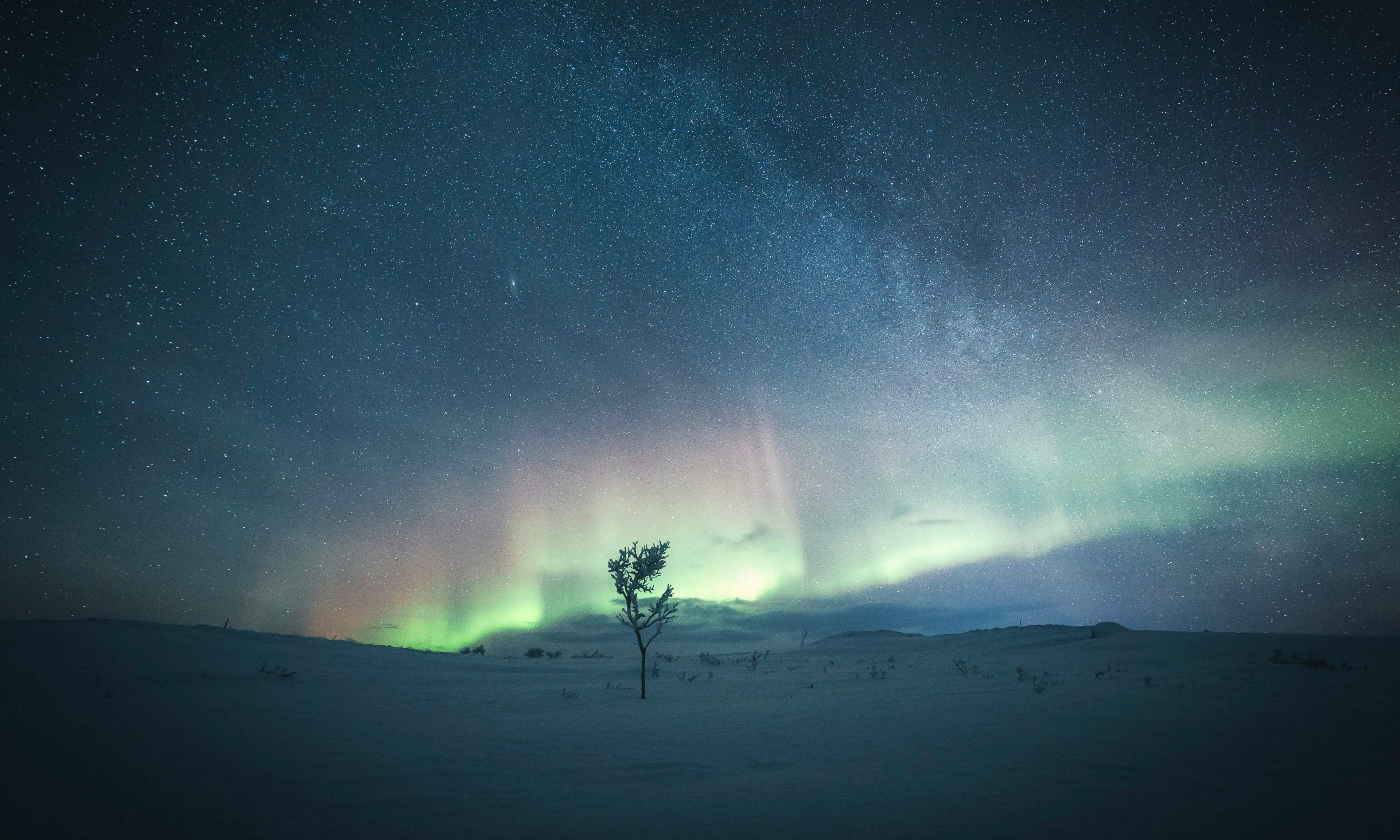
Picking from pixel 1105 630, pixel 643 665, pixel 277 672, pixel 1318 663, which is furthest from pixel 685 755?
pixel 1105 630

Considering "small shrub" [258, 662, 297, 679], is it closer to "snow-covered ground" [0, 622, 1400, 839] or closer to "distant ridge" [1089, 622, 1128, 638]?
"snow-covered ground" [0, 622, 1400, 839]

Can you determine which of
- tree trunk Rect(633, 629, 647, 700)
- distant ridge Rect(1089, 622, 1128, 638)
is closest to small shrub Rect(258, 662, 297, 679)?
tree trunk Rect(633, 629, 647, 700)

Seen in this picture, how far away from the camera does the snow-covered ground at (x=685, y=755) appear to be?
455cm

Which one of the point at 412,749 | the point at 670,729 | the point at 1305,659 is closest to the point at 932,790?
the point at 670,729

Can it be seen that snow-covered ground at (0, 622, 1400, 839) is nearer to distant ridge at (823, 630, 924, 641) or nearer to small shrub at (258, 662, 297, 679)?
small shrub at (258, 662, 297, 679)

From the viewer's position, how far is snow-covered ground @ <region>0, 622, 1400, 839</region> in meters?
4.55

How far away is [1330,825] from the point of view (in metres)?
4.39

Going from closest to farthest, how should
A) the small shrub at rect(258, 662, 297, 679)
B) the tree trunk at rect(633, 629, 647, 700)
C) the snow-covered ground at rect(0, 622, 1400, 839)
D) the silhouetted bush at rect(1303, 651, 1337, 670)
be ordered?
the snow-covered ground at rect(0, 622, 1400, 839), the tree trunk at rect(633, 629, 647, 700), the small shrub at rect(258, 662, 297, 679), the silhouetted bush at rect(1303, 651, 1337, 670)

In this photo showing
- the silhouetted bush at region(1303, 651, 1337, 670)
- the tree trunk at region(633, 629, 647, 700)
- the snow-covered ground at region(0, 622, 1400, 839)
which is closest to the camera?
the snow-covered ground at region(0, 622, 1400, 839)

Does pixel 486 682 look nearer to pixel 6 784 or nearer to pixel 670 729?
pixel 670 729

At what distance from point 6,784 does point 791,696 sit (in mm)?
12174

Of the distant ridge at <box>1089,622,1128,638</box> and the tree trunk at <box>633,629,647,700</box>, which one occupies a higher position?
the tree trunk at <box>633,629,647,700</box>

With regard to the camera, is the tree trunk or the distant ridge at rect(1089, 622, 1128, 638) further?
the distant ridge at rect(1089, 622, 1128, 638)

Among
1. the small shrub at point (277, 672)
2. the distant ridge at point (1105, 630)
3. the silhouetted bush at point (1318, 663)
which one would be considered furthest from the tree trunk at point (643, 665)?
the distant ridge at point (1105, 630)
